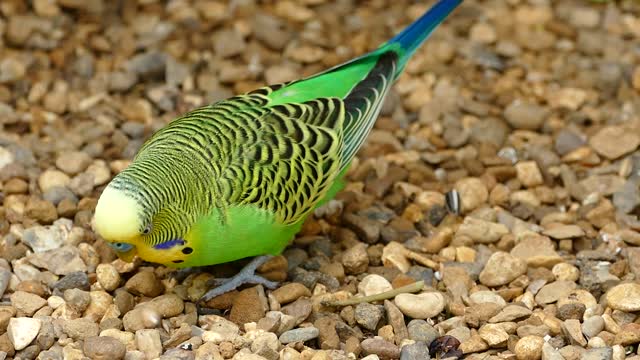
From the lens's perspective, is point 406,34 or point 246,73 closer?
point 406,34

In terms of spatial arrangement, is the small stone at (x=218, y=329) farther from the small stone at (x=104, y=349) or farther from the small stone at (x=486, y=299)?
the small stone at (x=486, y=299)

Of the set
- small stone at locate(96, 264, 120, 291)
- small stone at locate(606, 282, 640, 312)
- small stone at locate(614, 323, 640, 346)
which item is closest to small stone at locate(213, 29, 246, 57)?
small stone at locate(96, 264, 120, 291)

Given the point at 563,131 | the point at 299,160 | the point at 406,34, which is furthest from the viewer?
the point at 563,131

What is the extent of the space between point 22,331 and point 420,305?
1.89 meters

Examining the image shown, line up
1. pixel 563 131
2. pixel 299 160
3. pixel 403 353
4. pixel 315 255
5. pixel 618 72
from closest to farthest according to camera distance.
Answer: pixel 403 353
pixel 299 160
pixel 315 255
pixel 563 131
pixel 618 72

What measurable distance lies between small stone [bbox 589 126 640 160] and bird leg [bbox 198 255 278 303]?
2.37 meters

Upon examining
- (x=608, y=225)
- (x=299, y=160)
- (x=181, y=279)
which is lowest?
(x=608, y=225)

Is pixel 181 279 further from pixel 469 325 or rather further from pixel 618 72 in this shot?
pixel 618 72

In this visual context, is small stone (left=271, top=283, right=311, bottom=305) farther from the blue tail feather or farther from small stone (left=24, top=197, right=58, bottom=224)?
the blue tail feather

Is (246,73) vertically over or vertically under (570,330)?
over

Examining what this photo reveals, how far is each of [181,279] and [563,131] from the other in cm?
272

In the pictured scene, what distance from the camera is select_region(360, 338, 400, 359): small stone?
4.60 m

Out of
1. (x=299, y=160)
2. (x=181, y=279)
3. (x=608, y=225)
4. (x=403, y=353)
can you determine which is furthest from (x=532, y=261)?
(x=181, y=279)

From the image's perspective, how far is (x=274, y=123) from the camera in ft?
16.3
